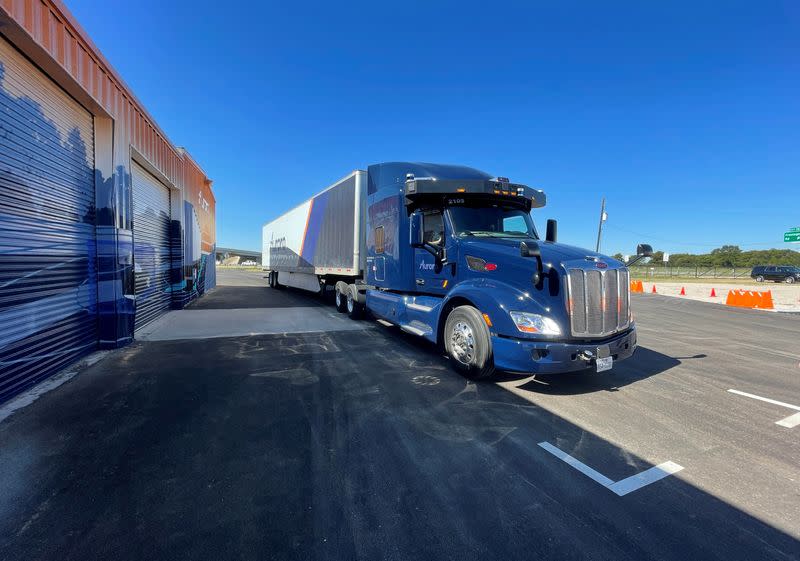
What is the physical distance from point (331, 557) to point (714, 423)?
4115 mm

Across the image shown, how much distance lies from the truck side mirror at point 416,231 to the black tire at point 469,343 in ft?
5.06

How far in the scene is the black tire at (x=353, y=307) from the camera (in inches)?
380

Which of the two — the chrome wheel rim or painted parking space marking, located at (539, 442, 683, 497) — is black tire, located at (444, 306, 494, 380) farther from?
painted parking space marking, located at (539, 442, 683, 497)

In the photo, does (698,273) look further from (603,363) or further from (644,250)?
(603,363)

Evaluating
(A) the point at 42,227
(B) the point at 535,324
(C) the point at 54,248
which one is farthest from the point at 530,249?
(C) the point at 54,248

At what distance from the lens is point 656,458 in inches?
120

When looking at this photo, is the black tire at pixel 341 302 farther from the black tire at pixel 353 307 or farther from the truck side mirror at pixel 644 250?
the truck side mirror at pixel 644 250

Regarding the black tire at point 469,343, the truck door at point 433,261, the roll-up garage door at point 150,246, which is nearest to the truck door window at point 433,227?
the truck door at point 433,261

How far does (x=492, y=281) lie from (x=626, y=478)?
2.63 meters

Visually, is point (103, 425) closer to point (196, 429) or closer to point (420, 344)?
point (196, 429)

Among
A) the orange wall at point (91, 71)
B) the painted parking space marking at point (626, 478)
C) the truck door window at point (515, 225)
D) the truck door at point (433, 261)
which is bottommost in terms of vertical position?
the painted parking space marking at point (626, 478)

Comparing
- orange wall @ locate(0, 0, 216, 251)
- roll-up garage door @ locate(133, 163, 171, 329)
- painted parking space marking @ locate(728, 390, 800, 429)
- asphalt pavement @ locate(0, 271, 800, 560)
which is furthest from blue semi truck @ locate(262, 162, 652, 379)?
roll-up garage door @ locate(133, 163, 171, 329)

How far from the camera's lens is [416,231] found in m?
6.28

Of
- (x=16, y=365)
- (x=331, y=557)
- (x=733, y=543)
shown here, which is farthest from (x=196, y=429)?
(x=733, y=543)
